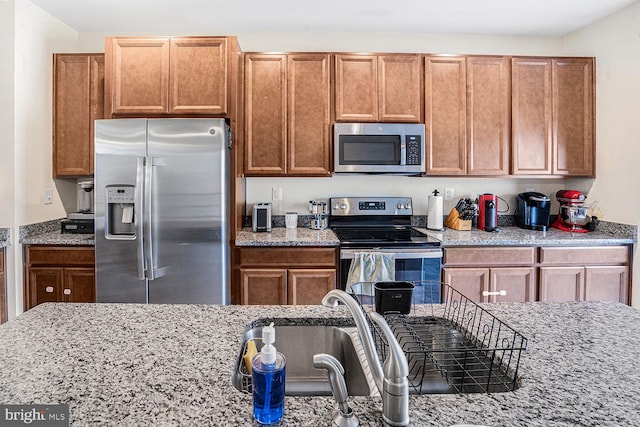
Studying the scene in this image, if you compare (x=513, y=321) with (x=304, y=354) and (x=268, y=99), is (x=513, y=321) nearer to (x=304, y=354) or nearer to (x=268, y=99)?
(x=304, y=354)

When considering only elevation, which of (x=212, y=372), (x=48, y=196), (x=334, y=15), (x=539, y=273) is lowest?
(x=539, y=273)

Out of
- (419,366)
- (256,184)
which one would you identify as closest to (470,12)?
(256,184)

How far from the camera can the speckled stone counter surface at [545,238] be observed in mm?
2732

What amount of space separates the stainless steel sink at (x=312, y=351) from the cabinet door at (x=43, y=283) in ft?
7.59

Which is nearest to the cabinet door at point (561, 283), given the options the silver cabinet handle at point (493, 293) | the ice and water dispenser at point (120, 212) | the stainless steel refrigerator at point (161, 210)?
the silver cabinet handle at point (493, 293)

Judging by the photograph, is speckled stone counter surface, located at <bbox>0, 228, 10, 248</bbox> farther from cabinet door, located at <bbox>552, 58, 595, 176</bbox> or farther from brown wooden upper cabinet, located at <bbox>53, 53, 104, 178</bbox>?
cabinet door, located at <bbox>552, 58, 595, 176</bbox>

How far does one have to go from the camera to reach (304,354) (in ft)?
4.06

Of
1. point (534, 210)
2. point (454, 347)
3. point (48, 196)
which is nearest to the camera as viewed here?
point (454, 347)

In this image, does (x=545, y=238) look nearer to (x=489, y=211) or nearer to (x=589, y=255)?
(x=589, y=255)

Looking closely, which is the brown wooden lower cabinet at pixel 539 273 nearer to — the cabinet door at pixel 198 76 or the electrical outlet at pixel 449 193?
the electrical outlet at pixel 449 193

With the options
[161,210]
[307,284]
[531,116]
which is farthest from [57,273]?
[531,116]

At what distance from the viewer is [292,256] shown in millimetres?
2717

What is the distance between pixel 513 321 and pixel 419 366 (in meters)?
0.37

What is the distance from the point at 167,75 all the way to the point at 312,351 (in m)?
2.42
